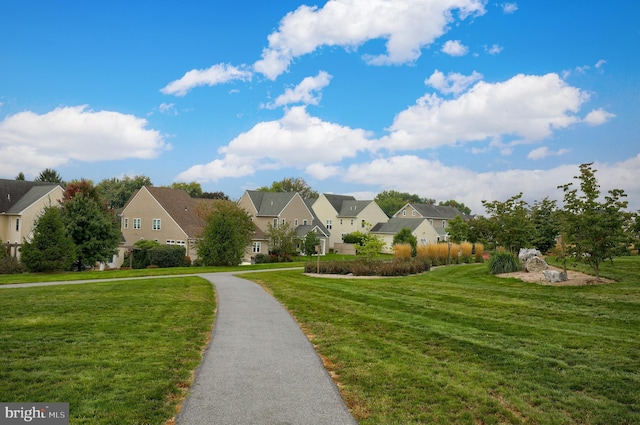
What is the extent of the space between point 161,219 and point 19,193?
13.9m

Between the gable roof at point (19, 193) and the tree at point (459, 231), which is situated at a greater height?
the gable roof at point (19, 193)

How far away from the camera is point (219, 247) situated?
119 ft

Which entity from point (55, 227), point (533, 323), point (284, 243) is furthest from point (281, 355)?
point (284, 243)

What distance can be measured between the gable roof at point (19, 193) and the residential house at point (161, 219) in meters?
7.60

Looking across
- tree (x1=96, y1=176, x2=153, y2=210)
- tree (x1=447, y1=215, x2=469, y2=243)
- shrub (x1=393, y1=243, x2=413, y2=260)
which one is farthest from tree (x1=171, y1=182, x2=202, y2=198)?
shrub (x1=393, y1=243, x2=413, y2=260)

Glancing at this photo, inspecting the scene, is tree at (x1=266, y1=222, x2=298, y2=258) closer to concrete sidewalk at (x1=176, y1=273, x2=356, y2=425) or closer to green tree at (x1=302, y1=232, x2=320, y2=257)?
green tree at (x1=302, y1=232, x2=320, y2=257)

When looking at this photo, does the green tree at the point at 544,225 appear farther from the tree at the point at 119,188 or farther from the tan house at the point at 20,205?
the tree at the point at 119,188

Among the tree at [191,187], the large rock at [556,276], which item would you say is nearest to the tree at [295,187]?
the tree at [191,187]

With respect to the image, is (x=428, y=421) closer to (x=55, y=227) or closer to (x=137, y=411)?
(x=137, y=411)

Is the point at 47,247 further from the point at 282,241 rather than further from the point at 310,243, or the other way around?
the point at 310,243

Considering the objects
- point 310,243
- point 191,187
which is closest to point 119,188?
point 191,187

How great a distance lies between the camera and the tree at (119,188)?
79250mm

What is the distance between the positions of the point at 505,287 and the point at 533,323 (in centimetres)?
804

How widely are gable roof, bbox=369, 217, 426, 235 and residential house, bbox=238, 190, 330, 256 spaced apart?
9560 mm
